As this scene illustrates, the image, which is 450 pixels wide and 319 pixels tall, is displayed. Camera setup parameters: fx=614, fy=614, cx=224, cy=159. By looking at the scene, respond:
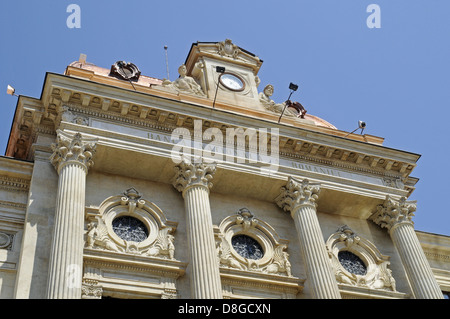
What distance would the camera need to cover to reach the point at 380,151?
1033 inches

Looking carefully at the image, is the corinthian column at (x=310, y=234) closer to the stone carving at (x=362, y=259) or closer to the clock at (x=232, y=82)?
the stone carving at (x=362, y=259)

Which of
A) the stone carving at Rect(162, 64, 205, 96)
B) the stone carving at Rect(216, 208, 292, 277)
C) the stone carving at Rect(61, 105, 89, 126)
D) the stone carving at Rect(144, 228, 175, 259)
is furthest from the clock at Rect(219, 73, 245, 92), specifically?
the stone carving at Rect(144, 228, 175, 259)

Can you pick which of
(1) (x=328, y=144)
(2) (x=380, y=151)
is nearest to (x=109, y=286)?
(1) (x=328, y=144)

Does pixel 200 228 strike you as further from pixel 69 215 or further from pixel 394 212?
pixel 394 212

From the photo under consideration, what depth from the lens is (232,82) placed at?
2844 cm

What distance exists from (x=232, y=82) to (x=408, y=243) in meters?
10.6

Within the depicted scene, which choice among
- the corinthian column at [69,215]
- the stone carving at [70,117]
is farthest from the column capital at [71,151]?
the stone carving at [70,117]

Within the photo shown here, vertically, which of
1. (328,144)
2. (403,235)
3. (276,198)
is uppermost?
(328,144)

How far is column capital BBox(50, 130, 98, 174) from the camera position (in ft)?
67.5

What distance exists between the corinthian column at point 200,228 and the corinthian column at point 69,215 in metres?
3.51
